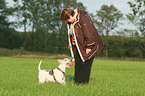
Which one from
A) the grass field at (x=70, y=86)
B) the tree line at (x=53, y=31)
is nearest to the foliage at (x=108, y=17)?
the tree line at (x=53, y=31)

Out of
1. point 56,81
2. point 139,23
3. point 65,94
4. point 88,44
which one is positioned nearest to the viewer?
point 65,94

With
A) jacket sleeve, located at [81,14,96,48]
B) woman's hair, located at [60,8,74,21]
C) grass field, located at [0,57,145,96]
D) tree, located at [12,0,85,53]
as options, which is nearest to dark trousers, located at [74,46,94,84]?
grass field, located at [0,57,145,96]

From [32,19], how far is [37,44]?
939 centimetres

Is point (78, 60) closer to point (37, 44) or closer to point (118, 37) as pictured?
point (37, 44)

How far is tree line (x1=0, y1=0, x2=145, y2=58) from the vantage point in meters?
44.6

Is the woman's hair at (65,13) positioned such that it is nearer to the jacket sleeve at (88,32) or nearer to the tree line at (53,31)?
the jacket sleeve at (88,32)

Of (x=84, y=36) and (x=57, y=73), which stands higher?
(x=84, y=36)

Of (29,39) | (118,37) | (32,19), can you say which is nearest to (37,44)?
(29,39)

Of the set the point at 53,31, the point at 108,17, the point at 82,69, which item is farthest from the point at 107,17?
the point at 82,69

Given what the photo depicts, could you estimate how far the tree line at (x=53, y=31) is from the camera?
4456 cm

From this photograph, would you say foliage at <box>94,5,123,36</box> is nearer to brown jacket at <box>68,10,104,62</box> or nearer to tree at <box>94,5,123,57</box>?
tree at <box>94,5,123,57</box>

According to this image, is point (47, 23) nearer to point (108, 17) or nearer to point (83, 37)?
point (108, 17)

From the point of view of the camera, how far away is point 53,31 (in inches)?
1860

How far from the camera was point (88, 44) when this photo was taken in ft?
19.4
